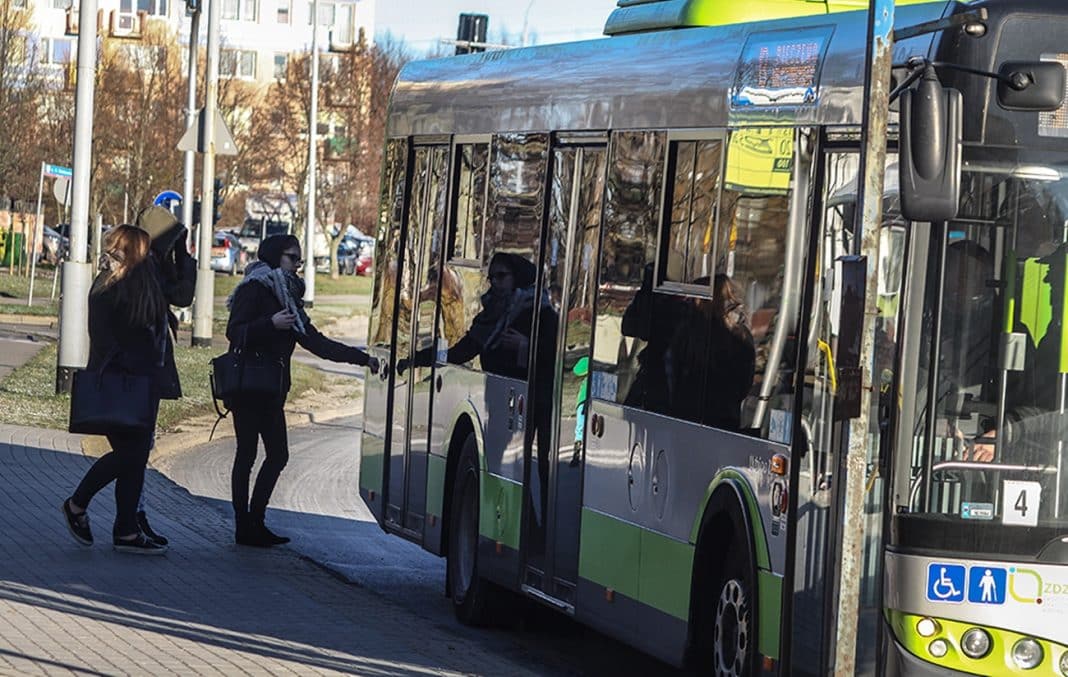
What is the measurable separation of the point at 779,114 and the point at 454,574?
441 cm

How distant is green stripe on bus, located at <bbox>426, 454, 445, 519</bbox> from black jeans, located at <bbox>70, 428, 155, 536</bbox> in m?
1.66

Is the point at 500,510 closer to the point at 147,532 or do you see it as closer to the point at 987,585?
the point at 147,532

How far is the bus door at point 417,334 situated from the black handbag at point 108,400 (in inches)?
57.2

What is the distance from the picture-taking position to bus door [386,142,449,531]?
1259 cm

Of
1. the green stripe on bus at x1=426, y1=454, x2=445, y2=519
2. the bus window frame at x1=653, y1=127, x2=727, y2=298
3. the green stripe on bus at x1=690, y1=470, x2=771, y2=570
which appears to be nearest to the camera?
the green stripe on bus at x1=690, y1=470, x2=771, y2=570

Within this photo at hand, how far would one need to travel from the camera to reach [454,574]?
39.4 feet

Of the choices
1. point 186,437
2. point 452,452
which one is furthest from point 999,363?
point 186,437

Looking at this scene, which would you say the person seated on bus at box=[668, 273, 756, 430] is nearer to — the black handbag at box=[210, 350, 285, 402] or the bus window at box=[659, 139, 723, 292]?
Result: the bus window at box=[659, 139, 723, 292]

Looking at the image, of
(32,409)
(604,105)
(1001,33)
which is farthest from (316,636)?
(32,409)

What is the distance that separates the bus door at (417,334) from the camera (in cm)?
1259

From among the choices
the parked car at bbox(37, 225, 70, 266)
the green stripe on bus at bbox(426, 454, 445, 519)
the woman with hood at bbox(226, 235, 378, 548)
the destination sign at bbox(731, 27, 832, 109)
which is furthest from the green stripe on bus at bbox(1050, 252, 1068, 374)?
the parked car at bbox(37, 225, 70, 266)

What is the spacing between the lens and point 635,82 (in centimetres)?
998

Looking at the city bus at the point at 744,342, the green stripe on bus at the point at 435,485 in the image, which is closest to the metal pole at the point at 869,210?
the city bus at the point at 744,342

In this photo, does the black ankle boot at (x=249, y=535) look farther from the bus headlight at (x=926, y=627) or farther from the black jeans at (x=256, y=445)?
the bus headlight at (x=926, y=627)
